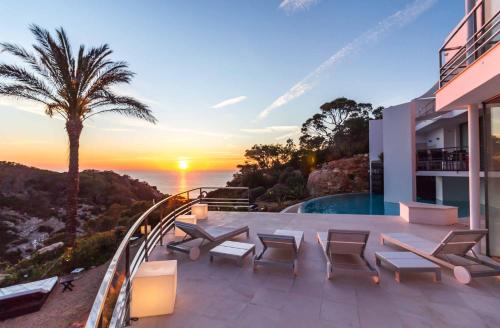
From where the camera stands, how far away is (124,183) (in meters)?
37.3

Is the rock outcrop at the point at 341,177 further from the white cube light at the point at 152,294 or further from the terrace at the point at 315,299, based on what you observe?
the white cube light at the point at 152,294

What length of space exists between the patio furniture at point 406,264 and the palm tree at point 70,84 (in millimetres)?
9237

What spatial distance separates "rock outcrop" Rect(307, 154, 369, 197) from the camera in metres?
21.5

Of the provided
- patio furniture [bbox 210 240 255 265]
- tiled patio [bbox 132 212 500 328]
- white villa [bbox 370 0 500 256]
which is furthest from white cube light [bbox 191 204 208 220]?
white villa [bbox 370 0 500 256]

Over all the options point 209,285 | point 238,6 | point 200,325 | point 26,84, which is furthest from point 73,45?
point 200,325

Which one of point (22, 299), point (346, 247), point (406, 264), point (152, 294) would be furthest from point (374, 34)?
point (22, 299)

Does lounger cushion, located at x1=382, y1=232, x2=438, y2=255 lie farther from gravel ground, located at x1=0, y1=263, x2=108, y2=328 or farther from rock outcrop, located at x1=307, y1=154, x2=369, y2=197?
rock outcrop, located at x1=307, y1=154, x2=369, y2=197

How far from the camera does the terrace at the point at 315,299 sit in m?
2.80

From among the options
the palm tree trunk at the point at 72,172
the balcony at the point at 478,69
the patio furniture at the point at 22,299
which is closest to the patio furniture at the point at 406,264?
the balcony at the point at 478,69

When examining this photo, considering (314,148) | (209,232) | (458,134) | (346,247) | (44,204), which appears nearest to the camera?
(346,247)

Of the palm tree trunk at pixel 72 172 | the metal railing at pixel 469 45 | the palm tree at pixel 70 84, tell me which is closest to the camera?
the metal railing at pixel 469 45

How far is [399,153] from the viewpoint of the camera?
52.0 ft

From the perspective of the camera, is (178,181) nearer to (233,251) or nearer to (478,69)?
(233,251)

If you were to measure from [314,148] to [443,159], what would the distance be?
1544cm
